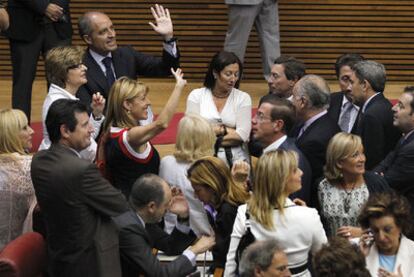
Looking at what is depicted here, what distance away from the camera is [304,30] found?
406 inches

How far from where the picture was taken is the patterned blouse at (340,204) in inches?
227

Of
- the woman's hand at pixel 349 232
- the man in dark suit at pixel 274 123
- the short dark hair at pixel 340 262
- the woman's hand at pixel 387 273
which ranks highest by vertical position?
the man in dark suit at pixel 274 123

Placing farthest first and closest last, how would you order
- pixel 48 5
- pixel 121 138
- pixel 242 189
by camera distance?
pixel 48 5
pixel 121 138
pixel 242 189

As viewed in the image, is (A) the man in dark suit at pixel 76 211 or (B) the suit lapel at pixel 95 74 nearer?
(A) the man in dark suit at pixel 76 211

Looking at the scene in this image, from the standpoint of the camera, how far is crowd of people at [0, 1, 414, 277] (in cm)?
516

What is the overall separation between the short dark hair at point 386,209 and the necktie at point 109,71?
8.04 ft

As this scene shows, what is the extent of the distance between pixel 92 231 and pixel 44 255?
311 millimetres

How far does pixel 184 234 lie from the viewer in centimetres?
565

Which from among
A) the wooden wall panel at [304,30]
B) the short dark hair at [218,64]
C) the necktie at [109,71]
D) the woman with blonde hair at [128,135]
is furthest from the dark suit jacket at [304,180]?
the wooden wall panel at [304,30]

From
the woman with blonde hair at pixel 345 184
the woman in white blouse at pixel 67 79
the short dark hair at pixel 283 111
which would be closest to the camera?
the woman with blonde hair at pixel 345 184

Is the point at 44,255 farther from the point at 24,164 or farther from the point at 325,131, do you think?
the point at 325,131

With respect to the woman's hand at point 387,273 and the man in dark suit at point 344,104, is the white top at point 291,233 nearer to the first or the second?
the woman's hand at point 387,273

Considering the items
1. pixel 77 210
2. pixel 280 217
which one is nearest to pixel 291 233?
pixel 280 217

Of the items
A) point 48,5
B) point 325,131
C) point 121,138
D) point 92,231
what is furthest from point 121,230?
point 48,5
